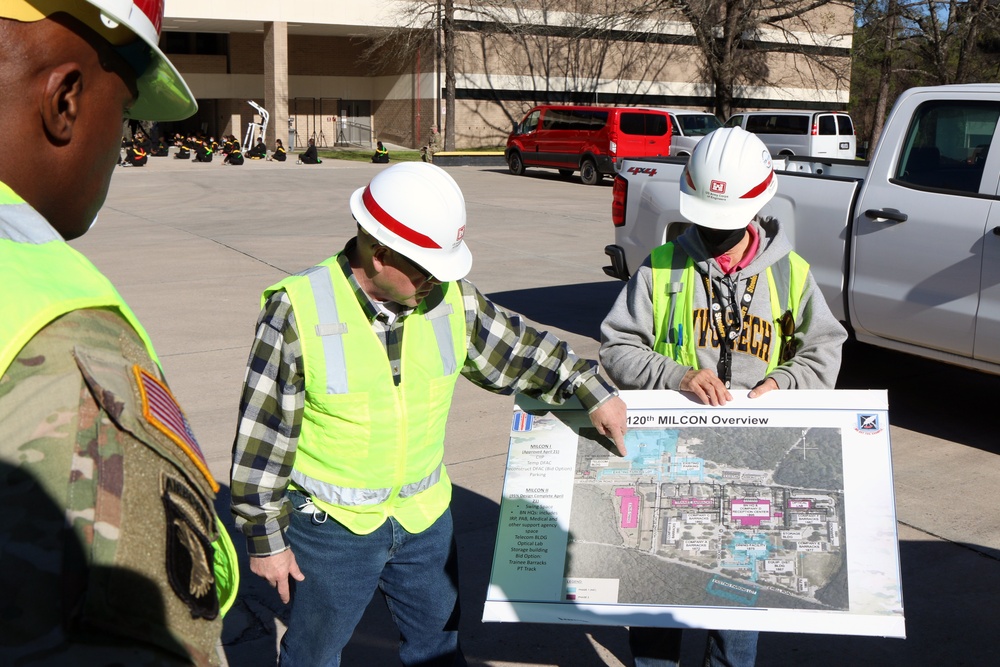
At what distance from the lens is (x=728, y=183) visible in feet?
9.79

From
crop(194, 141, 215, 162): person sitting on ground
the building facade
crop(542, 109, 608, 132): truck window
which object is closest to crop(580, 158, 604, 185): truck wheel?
crop(542, 109, 608, 132): truck window

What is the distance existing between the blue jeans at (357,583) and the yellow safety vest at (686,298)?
36.4 inches

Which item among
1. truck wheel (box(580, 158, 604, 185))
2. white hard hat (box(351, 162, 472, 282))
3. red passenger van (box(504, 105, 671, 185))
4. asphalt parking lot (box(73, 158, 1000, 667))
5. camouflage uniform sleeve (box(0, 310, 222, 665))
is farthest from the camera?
truck wheel (box(580, 158, 604, 185))

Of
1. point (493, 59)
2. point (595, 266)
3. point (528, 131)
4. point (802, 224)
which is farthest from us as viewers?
point (493, 59)

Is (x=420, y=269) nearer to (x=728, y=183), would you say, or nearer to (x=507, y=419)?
(x=728, y=183)

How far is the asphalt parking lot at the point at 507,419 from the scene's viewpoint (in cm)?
385

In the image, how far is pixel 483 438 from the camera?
6062mm

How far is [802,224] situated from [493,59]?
3912 cm

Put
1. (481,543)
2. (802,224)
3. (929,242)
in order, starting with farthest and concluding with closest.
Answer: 1. (802,224)
2. (929,242)
3. (481,543)

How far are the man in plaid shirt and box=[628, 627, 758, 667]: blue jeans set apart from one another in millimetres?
713

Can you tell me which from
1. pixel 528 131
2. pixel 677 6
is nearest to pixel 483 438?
pixel 528 131

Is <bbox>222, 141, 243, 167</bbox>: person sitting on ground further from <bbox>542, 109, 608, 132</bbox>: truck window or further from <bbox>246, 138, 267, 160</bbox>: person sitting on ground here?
<bbox>542, 109, 608, 132</bbox>: truck window

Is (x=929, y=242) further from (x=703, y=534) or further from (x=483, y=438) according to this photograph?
(x=703, y=534)

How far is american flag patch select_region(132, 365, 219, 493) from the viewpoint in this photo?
88 centimetres
